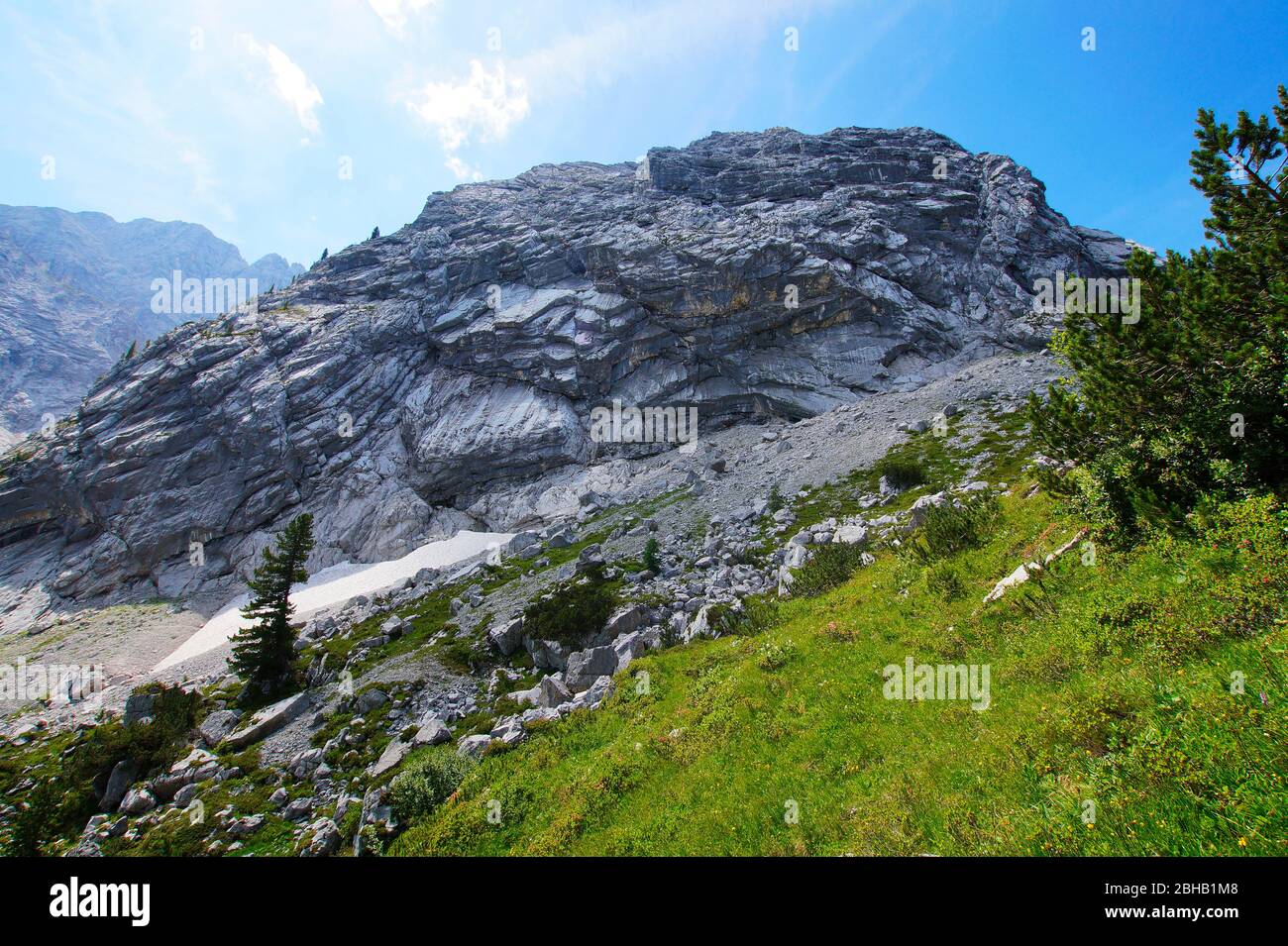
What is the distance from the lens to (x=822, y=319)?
246 feet

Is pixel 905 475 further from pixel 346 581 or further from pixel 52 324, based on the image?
pixel 52 324

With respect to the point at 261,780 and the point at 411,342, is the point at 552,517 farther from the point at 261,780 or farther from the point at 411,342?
the point at 261,780

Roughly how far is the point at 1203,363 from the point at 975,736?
9.37 meters

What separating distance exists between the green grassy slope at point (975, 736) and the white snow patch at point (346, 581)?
47982 mm

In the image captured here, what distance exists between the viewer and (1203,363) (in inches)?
397

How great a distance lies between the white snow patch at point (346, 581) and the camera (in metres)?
55.3

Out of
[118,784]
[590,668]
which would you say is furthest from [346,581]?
[590,668]

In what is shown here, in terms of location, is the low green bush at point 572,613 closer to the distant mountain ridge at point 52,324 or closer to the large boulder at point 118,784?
the large boulder at point 118,784

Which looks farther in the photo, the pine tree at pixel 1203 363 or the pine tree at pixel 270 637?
the pine tree at pixel 270 637

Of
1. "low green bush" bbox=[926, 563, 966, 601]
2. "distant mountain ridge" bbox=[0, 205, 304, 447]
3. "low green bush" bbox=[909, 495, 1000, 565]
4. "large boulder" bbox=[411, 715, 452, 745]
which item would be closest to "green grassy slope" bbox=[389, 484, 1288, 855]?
"low green bush" bbox=[926, 563, 966, 601]

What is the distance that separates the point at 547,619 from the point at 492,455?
5250cm

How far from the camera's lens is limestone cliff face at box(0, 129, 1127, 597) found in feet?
225

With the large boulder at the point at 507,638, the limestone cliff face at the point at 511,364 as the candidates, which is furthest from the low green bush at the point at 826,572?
the limestone cliff face at the point at 511,364

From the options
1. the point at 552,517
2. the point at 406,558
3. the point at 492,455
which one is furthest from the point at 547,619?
the point at 492,455
